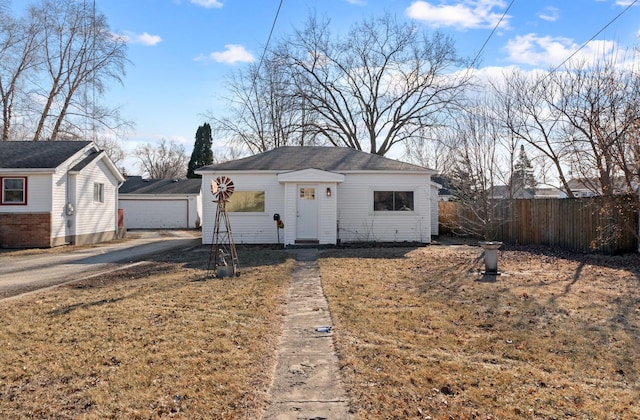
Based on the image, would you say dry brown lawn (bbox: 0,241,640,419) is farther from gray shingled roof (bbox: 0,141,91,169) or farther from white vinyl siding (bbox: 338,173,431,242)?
gray shingled roof (bbox: 0,141,91,169)

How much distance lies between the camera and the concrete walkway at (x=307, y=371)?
3.25 metres

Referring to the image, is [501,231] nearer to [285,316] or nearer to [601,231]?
→ [601,231]

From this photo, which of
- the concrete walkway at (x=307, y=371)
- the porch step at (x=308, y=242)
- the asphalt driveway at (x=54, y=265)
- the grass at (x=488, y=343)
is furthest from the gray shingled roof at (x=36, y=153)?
the concrete walkway at (x=307, y=371)

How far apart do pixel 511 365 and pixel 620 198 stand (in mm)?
10296

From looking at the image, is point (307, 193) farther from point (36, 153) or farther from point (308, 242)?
point (36, 153)

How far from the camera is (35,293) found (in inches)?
299

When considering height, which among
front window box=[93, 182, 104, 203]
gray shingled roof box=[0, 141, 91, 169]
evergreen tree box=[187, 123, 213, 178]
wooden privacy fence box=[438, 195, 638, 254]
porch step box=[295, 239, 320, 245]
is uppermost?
evergreen tree box=[187, 123, 213, 178]

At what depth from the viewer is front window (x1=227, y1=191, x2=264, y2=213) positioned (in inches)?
615

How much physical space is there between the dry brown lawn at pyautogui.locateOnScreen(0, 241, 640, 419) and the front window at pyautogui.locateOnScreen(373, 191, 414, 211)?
7186 mm

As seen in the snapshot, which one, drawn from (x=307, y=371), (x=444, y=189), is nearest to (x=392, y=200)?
(x=307, y=371)

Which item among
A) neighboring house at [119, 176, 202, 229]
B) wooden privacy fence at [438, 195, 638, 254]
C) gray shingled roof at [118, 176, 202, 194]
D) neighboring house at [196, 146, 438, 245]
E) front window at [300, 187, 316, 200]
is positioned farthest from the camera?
gray shingled roof at [118, 176, 202, 194]

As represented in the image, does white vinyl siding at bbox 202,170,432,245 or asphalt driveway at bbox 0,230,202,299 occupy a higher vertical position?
white vinyl siding at bbox 202,170,432,245

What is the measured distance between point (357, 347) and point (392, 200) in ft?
38.0

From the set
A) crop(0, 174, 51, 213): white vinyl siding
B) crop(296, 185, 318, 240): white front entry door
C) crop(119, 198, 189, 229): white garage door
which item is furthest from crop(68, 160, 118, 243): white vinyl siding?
crop(296, 185, 318, 240): white front entry door
